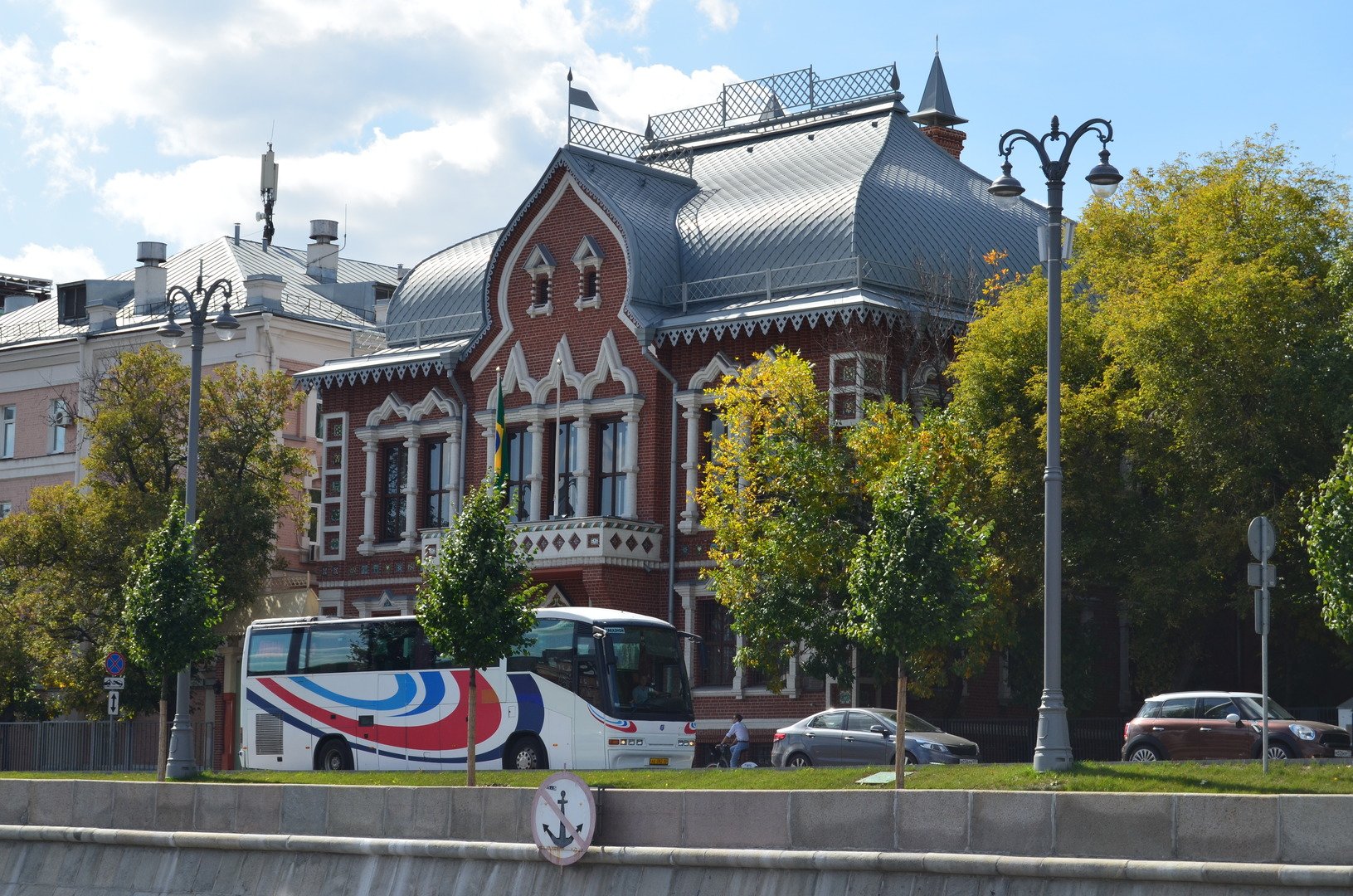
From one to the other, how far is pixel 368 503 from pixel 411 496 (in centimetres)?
149

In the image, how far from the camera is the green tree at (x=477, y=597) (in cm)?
2927

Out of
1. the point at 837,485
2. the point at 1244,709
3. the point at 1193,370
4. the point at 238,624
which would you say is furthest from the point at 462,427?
the point at 1244,709

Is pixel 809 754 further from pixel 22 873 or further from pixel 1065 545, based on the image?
pixel 22 873

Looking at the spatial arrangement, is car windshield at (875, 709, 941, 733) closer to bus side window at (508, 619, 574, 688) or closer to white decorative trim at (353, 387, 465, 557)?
bus side window at (508, 619, 574, 688)

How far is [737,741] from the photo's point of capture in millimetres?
40469

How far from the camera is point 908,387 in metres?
42.9

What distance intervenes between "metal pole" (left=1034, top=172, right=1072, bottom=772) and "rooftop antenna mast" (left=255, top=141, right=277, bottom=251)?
2037 inches

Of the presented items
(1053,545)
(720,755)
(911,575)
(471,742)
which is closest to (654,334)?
(720,755)

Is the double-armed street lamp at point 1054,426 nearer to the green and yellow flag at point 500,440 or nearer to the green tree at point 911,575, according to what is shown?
the green tree at point 911,575

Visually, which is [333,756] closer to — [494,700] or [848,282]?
[494,700]

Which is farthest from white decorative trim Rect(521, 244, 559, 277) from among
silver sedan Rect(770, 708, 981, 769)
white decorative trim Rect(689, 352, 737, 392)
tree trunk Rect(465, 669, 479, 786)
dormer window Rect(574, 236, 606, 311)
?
tree trunk Rect(465, 669, 479, 786)

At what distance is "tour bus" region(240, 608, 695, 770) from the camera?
34750 millimetres

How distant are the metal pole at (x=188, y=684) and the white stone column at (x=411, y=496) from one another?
48.7 ft

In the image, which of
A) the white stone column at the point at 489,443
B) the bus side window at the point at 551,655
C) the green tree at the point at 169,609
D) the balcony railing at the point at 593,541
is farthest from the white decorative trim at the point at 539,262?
the green tree at the point at 169,609
